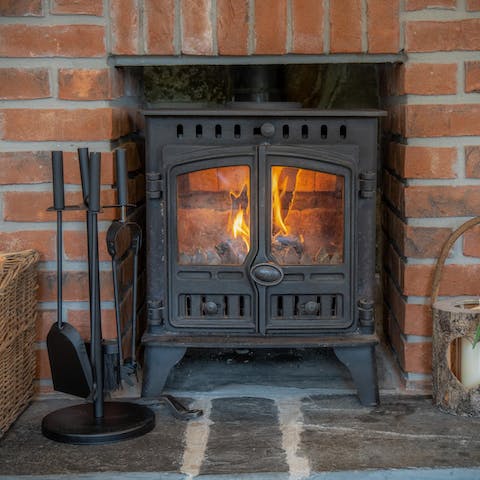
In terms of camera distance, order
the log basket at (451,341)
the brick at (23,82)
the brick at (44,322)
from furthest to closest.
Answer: the brick at (44,322) < the brick at (23,82) < the log basket at (451,341)

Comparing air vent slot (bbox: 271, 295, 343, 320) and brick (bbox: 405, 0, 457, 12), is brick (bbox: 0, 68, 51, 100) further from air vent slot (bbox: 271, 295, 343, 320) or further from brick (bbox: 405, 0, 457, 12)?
brick (bbox: 405, 0, 457, 12)

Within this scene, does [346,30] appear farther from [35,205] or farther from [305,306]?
[35,205]

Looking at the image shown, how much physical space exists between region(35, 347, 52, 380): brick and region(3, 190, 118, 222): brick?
350 mm

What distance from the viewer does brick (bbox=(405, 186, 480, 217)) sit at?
2.21 metres

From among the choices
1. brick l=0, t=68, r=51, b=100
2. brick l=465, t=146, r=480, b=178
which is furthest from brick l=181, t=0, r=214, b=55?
brick l=465, t=146, r=480, b=178

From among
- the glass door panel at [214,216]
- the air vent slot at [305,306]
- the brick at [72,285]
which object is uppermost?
the glass door panel at [214,216]

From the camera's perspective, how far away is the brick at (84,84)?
7.20ft

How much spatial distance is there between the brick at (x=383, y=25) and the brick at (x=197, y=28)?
0.39m

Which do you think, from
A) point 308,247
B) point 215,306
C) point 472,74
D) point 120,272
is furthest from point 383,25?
point 120,272

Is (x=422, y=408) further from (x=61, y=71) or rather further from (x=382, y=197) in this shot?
(x=61, y=71)

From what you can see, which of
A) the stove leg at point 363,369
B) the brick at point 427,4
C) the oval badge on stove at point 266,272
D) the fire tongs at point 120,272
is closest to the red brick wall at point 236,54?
the brick at point 427,4

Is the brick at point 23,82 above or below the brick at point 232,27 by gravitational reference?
below

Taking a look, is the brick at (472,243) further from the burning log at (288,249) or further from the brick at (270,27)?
the brick at (270,27)

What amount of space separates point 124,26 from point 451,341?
1.09 metres
